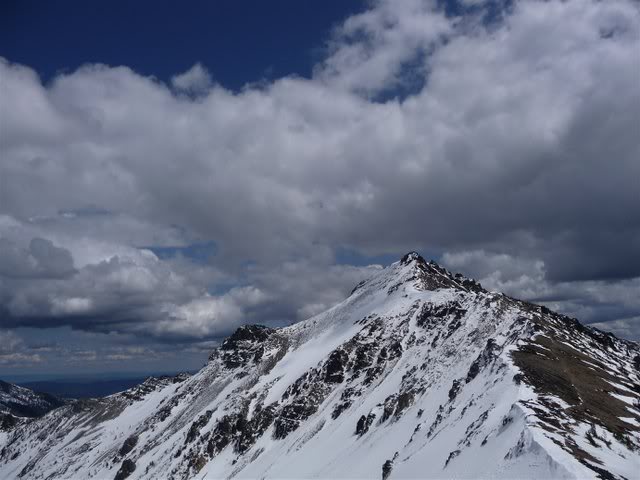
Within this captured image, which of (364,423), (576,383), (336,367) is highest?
(336,367)

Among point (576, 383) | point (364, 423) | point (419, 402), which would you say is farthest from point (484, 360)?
point (364, 423)

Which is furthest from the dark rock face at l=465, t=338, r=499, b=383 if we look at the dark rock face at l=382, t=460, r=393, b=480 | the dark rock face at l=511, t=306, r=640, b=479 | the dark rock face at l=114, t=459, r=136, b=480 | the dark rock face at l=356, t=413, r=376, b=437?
the dark rock face at l=114, t=459, r=136, b=480

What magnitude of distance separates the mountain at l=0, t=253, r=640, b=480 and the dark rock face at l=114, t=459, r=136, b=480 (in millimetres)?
632

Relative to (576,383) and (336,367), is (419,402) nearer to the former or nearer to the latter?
(576,383)

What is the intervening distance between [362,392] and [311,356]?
4071 centimetres

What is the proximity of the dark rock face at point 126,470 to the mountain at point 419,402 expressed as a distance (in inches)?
24.9

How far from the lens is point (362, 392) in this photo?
135 meters

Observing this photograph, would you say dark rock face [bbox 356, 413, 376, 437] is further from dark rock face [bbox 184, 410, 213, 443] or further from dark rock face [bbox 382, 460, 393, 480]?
dark rock face [bbox 184, 410, 213, 443]

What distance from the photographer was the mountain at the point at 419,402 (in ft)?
184

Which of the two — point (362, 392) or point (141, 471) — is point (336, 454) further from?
point (141, 471)

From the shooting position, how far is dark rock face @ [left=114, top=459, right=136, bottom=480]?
568 ft

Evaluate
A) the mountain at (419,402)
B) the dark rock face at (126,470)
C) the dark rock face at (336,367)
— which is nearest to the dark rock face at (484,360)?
the mountain at (419,402)

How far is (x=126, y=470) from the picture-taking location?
174250mm

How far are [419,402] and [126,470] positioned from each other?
114 metres
